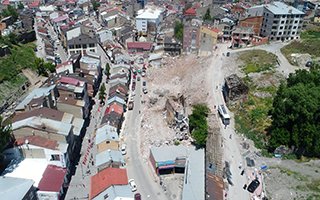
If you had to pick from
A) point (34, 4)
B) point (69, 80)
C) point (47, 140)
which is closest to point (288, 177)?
point (47, 140)

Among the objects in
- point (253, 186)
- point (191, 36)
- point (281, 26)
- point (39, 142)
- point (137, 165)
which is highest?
point (281, 26)

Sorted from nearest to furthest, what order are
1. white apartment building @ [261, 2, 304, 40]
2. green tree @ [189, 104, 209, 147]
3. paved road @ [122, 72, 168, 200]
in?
1. paved road @ [122, 72, 168, 200]
2. green tree @ [189, 104, 209, 147]
3. white apartment building @ [261, 2, 304, 40]

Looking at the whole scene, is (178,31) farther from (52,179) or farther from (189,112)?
(52,179)

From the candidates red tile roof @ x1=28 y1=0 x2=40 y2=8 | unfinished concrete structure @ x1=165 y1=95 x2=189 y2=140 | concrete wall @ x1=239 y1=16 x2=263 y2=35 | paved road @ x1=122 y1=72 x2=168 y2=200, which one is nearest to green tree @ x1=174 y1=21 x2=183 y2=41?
concrete wall @ x1=239 y1=16 x2=263 y2=35

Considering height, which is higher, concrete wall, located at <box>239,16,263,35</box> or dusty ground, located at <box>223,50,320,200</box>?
concrete wall, located at <box>239,16,263,35</box>

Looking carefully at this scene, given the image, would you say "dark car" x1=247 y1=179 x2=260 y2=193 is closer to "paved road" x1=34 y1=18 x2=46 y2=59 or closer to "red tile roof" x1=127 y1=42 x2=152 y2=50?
"red tile roof" x1=127 y1=42 x2=152 y2=50

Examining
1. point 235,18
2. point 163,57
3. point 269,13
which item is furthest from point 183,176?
point 235,18

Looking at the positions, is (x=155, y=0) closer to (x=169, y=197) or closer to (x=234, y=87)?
(x=234, y=87)
